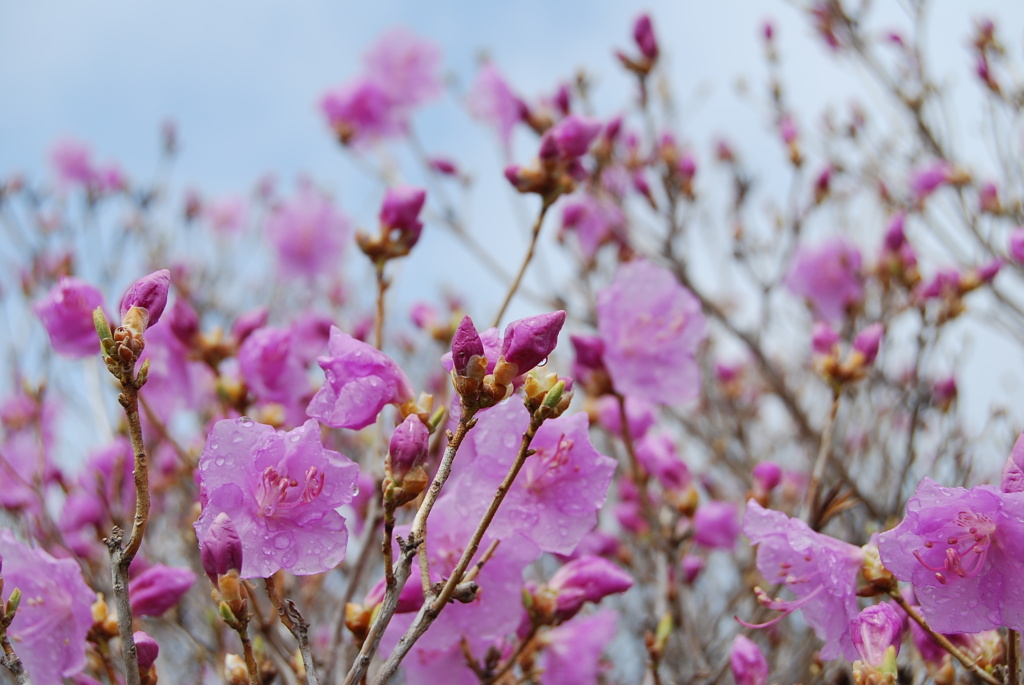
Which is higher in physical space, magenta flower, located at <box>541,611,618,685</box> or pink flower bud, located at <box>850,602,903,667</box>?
pink flower bud, located at <box>850,602,903,667</box>

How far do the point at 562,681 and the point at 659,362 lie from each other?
0.90 meters

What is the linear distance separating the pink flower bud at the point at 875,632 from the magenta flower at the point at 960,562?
0.19 ft

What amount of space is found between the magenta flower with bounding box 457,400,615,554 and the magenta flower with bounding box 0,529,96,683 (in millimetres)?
664

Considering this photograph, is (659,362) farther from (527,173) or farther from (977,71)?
(977,71)

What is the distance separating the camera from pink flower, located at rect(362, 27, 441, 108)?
3732 millimetres

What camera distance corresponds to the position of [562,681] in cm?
191

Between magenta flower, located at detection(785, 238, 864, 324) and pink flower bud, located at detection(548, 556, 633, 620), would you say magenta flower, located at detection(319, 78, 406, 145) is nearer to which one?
magenta flower, located at detection(785, 238, 864, 324)

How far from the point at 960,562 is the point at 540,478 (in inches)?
24.8

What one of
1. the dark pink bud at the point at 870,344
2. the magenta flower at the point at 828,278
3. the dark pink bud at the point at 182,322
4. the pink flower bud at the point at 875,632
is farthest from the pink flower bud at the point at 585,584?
the magenta flower at the point at 828,278

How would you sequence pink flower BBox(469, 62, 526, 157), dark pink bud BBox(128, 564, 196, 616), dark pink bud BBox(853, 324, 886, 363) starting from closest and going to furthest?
dark pink bud BBox(128, 564, 196, 616)
dark pink bud BBox(853, 324, 886, 363)
pink flower BBox(469, 62, 526, 157)

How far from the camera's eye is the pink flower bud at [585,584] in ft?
4.62

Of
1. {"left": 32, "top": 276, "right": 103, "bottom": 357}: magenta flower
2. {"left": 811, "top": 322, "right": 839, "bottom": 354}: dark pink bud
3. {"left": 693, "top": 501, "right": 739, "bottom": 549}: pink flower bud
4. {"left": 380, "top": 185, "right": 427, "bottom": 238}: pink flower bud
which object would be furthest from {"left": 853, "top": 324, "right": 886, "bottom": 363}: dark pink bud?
{"left": 32, "top": 276, "right": 103, "bottom": 357}: magenta flower

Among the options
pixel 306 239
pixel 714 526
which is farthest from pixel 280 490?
pixel 306 239

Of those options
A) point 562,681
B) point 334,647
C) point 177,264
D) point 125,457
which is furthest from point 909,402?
point 177,264
